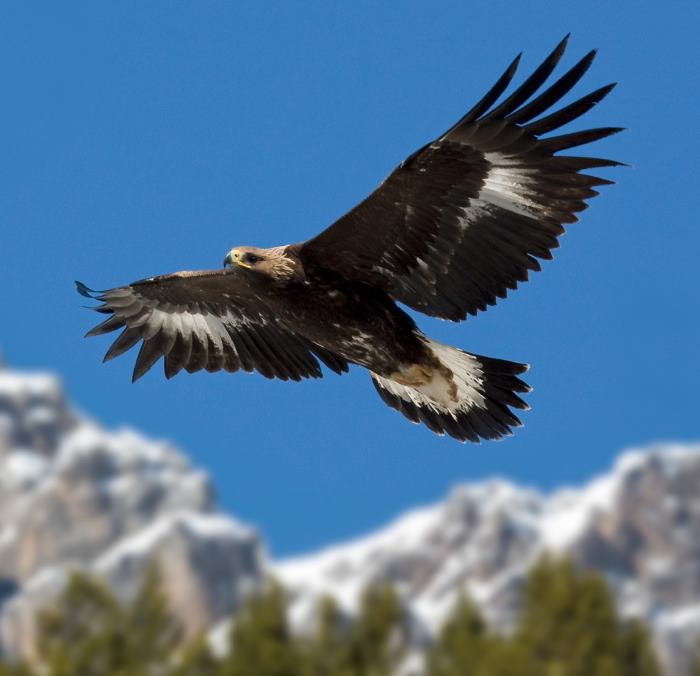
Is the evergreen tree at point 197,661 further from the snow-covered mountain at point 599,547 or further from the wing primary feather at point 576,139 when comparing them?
the snow-covered mountain at point 599,547

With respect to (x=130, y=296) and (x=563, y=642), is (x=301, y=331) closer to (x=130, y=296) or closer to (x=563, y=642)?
(x=130, y=296)

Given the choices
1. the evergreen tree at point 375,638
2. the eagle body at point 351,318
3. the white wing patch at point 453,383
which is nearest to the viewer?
the eagle body at point 351,318

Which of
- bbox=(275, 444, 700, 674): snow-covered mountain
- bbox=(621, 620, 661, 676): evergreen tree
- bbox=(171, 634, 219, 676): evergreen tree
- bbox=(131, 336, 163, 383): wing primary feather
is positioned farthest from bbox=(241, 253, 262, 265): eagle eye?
bbox=(275, 444, 700, 674): snow-covered mountain

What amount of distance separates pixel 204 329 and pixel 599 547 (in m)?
93.6

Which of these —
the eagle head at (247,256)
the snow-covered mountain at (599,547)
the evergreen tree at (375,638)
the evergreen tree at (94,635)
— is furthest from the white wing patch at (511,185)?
the snow-covered mountain at (599,547)

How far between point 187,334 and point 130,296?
0.55 m

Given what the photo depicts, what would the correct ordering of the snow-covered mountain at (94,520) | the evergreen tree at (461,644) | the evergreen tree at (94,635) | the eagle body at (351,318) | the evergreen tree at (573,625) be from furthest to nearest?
1. the snow-covered mountain at (94,520)
2. the evergreen tree at (573,625)
3. the evergreen tree at (461,644)
4. the evergreen tree at (94,635)
5. the eagle body at (351,318)

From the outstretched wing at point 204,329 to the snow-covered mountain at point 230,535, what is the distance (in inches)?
2797

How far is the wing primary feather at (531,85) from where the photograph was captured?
755cm

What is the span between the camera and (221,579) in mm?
85812

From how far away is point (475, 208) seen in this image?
8562 millimetres

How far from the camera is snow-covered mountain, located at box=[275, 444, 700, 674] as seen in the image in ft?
323

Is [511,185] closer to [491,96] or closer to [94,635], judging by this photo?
[491,96]

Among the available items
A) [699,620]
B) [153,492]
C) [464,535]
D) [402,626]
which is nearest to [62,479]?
[153,492]
